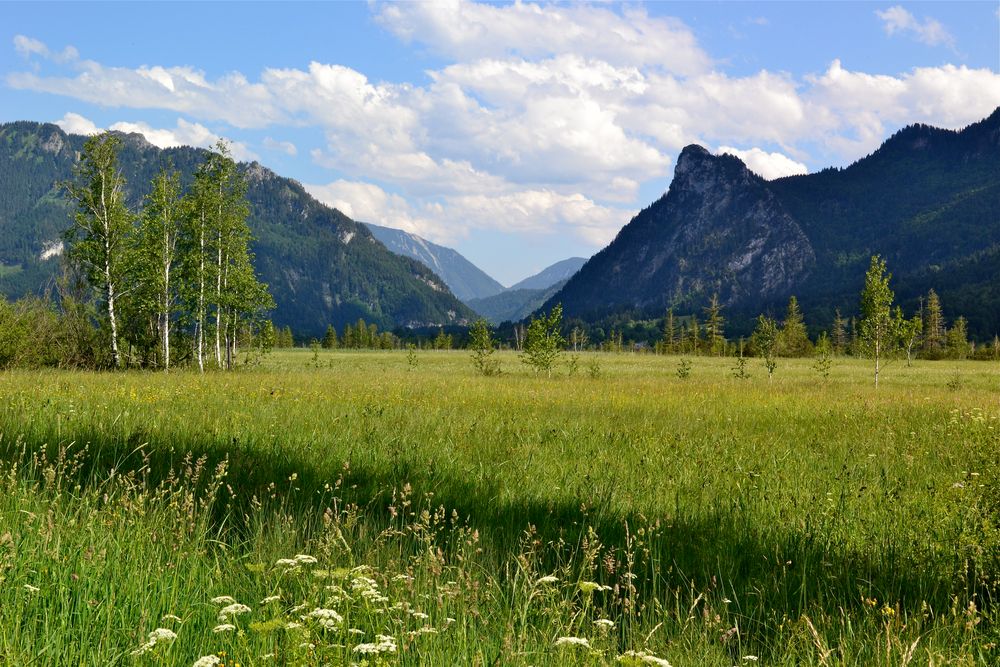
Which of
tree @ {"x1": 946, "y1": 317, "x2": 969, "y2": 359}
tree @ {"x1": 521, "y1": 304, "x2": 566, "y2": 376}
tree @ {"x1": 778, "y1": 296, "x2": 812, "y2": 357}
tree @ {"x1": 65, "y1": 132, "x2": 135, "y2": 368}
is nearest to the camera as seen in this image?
tree @ {"x1": 65, "y1": 132, "x2": 135, "y2": 368}

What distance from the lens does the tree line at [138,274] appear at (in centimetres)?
2572

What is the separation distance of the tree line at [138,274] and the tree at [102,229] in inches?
1.8

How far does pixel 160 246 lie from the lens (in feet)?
87.9

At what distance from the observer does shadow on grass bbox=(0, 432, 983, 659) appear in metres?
3.42

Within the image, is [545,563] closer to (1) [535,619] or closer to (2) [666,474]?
(1) [535,619]

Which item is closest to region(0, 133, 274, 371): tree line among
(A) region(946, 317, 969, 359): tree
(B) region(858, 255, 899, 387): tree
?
(B) region(858, 255, 899, 387): tree

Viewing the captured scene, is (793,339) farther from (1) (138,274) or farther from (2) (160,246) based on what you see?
(1) (138,274)

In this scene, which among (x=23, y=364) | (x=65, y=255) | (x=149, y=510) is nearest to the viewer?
(x=149, y=510)

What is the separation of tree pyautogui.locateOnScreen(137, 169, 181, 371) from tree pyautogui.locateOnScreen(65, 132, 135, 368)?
0.75 metres

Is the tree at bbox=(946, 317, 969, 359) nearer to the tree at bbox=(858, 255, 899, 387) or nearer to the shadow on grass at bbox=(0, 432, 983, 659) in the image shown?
the tree at bbox=(858, 255, 899, 387)

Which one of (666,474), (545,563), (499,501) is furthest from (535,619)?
(666,474)

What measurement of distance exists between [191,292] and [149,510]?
26.8 meters

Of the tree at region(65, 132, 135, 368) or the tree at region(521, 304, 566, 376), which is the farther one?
the tree at region(521, 304, 566, 376)

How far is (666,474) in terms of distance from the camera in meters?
5.98
